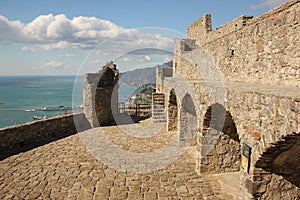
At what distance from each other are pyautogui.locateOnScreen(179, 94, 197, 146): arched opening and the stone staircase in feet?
13.1

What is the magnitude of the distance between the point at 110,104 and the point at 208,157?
28.1 feet

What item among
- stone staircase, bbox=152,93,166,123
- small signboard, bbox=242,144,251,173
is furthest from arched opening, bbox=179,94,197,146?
small signboard, bbox=242,144,251,173

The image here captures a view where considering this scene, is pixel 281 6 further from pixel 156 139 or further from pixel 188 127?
pixel 156 139

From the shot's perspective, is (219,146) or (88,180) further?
(219,146)

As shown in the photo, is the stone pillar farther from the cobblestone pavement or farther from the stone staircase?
the cobblestone pavement

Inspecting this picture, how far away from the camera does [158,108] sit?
1280 centimetres

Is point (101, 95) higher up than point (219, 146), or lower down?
higher up

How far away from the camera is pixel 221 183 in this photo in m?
5.73

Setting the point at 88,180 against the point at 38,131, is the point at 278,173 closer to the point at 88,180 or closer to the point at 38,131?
the point at 88,180

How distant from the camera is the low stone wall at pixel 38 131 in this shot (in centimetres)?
836

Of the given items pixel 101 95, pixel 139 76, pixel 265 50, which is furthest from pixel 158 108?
pixel 139 76

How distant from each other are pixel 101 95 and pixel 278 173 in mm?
10123

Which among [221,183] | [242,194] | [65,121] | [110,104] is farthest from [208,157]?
[110,104]

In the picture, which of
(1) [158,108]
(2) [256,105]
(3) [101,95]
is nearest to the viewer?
(2) [256,105]
